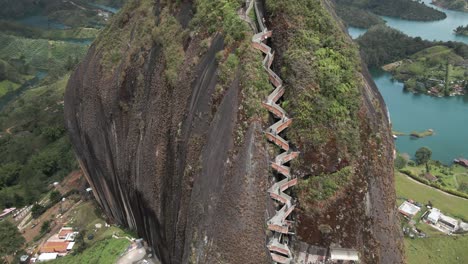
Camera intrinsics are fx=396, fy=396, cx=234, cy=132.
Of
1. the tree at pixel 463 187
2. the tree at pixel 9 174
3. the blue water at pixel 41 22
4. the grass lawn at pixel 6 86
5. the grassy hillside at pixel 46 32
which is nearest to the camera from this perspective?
the tree at pixel 9 174

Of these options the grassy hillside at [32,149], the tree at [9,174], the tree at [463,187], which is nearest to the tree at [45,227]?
the grassy hillside at [32,149]

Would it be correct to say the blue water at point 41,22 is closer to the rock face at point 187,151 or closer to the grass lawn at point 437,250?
the rock face at point 187,151

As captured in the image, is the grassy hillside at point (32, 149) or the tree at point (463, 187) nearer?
the grassy hillside at point (32, 149)

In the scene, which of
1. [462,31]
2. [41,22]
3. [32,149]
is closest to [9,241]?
[32,149]

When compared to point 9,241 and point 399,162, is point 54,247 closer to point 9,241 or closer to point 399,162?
point 9,241

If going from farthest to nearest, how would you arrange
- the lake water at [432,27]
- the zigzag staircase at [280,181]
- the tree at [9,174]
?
1. the lake water at [432,27]
2. the tree at [9,174]
3. the zigzag staircase at [280,181]

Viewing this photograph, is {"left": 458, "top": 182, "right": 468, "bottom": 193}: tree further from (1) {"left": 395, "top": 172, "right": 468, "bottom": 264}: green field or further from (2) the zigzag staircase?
(2) the zigzag staircase
